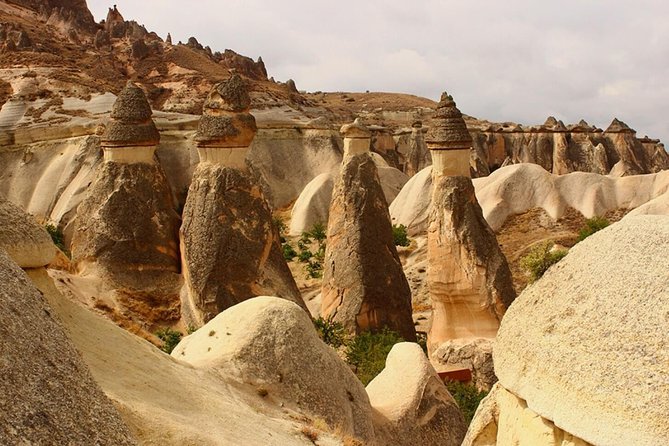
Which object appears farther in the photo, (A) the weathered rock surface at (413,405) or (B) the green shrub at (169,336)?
(B) the green shrub at (169,336)

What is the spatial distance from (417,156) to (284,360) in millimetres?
28438

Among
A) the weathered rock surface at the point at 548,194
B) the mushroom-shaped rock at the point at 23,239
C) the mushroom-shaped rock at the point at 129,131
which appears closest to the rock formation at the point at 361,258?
the mushroom-shaped rock at the point at 129,131

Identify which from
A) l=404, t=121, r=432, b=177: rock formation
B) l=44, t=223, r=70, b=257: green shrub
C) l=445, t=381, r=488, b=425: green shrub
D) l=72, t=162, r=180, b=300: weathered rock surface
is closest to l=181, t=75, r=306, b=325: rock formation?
l=72, t=162, r=180, b=300: weathered rock surface

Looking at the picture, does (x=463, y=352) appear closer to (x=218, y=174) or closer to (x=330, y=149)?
(x=218, y=174)

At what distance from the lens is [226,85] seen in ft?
33.3

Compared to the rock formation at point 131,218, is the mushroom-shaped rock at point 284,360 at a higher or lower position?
lower

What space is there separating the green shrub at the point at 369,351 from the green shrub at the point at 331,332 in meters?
0.18

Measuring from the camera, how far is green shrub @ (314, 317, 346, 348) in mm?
12148

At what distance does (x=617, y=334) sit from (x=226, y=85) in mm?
6609

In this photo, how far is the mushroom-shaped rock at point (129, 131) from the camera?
1135 cm

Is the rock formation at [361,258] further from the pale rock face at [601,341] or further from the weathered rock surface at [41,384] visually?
the weathered rock surface at [41,384]

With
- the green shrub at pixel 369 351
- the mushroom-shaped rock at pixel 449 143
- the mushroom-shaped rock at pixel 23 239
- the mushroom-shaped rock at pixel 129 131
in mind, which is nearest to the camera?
the mushroom-shaped rock at pixel 23 239

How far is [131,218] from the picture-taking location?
1124cm

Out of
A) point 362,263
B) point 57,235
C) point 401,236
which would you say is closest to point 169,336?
point 362,263
